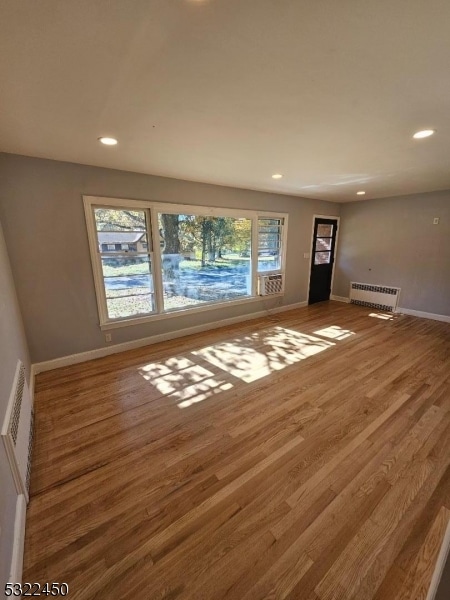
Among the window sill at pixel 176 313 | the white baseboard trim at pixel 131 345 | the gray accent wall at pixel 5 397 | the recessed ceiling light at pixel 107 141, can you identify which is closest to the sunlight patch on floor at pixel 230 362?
the white baseboard trim at pixel 131 345

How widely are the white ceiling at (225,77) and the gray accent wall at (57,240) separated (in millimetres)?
321

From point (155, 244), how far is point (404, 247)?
16.3 ft

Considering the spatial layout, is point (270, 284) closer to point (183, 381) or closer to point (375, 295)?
point (375, 295)

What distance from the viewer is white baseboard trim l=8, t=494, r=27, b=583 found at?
3.62 feet

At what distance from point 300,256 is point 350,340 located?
2.32m

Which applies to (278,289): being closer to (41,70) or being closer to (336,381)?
(336,381)

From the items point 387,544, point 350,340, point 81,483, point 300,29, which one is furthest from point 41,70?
point 350,340

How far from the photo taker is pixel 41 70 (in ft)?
4.02

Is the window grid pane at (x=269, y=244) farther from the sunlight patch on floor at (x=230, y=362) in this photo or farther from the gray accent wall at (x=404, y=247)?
the gray accent wall at (x=404, y=247)

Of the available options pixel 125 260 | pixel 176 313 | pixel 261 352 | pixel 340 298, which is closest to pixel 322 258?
pixel 340 298

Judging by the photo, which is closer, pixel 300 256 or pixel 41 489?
pixel 41 489

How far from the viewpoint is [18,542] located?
3.99 ft

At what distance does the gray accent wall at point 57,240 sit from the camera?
2.57 m

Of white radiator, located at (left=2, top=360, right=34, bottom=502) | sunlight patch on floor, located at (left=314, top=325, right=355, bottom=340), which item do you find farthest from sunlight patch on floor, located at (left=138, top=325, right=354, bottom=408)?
white radiator, located at (left=2, top=360, right=34, bottom=502)
